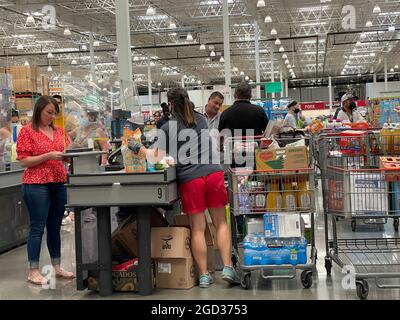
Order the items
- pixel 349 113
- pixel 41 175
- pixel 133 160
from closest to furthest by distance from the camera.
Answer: pixel 133 160 < pixel 41 175 < pixel 349 113

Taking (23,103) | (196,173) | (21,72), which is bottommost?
(196,173)

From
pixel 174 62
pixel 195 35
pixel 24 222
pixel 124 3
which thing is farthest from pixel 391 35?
pixel 24 222

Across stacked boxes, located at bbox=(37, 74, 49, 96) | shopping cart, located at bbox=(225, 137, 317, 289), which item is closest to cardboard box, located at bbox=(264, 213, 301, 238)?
shopping cart, located at bbox=(225, 137, 317, 289)

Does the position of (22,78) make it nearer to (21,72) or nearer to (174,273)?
(21,72)

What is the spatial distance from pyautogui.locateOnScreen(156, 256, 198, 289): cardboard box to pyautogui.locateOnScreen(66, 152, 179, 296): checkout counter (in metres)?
0.20

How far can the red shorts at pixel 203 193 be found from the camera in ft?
14.6

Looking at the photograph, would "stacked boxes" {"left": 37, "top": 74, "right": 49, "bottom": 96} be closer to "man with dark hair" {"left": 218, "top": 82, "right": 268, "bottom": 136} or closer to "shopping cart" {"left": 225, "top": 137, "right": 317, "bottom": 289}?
"man with dark hair" {"left": 218, "top": 82, "right": 268, "bottom": 136}

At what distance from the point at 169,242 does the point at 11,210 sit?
2816 mm

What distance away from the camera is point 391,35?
28.2 m

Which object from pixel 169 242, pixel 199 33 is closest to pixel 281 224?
pixel 169 242

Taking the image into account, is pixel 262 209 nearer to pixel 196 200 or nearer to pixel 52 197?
pixel 196 200

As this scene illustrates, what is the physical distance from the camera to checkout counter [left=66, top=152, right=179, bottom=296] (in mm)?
4160

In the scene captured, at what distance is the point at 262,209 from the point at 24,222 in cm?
358

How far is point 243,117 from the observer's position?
574cm
